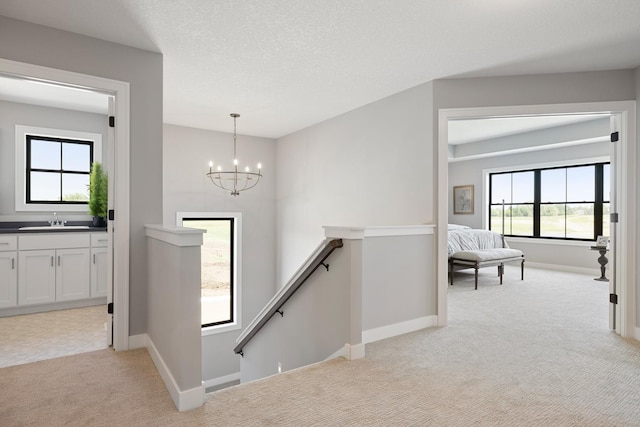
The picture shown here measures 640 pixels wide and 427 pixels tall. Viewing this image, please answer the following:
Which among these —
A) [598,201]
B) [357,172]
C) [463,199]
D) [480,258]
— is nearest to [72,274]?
[357,172]

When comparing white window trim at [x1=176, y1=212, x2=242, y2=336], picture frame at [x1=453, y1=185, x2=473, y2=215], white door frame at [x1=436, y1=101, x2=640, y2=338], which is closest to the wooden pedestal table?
picture frame at [x1=453, y1=185, x2=473, y2=215]

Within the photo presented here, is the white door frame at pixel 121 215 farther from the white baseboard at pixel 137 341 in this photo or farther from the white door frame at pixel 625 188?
the white door frame at pixel 625 188

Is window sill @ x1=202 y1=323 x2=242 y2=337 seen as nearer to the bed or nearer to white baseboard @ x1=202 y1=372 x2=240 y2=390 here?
white baseboard @ x1=202 y1=372 x2=240 y2=390

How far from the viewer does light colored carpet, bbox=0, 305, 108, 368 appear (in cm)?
283

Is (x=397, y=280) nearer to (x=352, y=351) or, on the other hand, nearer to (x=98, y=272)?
(x=352, y=351)

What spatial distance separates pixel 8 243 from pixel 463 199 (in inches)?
336

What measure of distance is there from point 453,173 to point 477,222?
138 centimetres

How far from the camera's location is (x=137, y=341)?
2.93 metres

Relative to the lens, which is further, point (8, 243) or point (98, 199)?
point (98, 199)

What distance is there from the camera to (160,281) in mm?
2490

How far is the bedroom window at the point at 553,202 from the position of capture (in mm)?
6773

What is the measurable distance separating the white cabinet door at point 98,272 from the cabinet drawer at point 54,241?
0.15 metres

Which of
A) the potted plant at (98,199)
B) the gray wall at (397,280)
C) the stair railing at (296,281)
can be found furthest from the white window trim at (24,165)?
the gray wall at (397,280)

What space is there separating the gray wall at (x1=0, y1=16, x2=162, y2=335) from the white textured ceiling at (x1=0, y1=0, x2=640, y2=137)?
10cm
